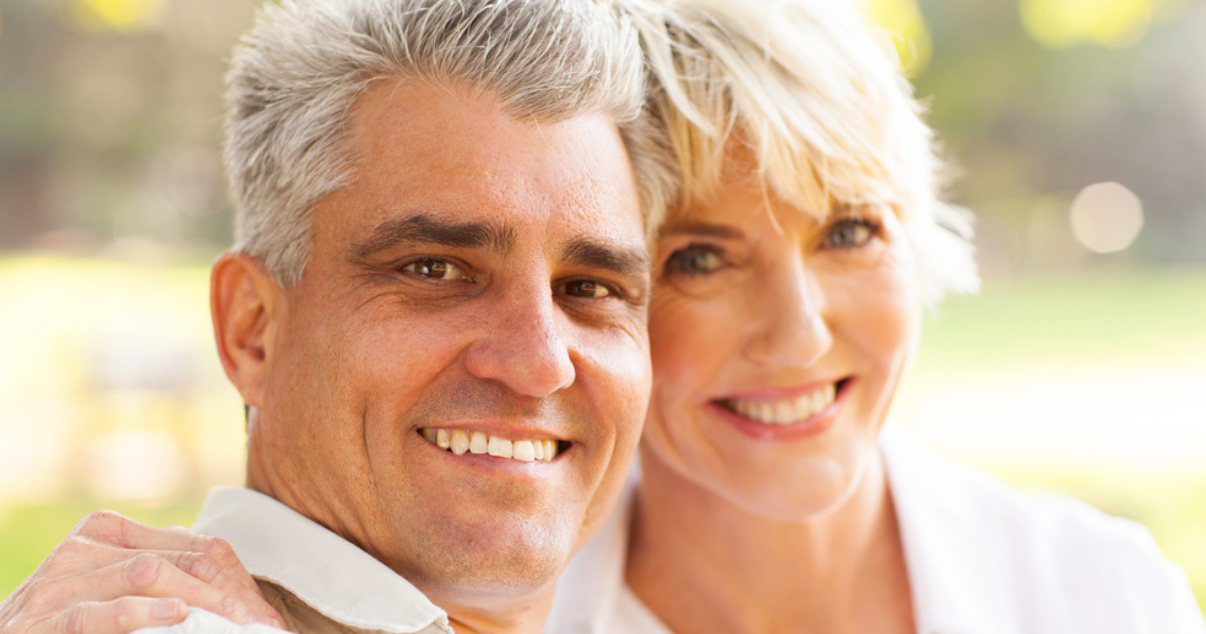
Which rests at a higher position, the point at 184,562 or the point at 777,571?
the point at 184,562

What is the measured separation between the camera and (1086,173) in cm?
2433

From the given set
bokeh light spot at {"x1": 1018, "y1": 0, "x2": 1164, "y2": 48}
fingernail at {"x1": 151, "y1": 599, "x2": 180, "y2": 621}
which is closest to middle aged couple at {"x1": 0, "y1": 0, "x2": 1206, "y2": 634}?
fingernail at {"x1": 151, "y1": 599, "x2": 180, "y2": 621}

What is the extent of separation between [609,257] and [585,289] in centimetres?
10

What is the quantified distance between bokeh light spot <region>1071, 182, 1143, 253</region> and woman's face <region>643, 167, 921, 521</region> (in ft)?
79.7

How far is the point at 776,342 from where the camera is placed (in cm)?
246

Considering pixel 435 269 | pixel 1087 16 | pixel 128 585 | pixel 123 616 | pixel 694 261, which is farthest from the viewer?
pixel 1087 16

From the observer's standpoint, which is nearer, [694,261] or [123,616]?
[123,616]

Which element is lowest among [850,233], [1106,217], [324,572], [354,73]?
[1106,217]

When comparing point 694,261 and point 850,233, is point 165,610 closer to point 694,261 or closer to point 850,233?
point 694,261

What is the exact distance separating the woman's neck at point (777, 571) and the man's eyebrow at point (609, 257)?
103 cm

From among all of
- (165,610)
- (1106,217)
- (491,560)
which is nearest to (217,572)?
(165,610)

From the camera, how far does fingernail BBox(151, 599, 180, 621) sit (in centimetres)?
155

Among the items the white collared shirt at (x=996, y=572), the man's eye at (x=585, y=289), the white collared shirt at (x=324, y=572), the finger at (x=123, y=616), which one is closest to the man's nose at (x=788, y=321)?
the man's eye at (x=585, y=289)

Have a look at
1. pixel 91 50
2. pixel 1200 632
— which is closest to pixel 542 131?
pixel 1200 632
